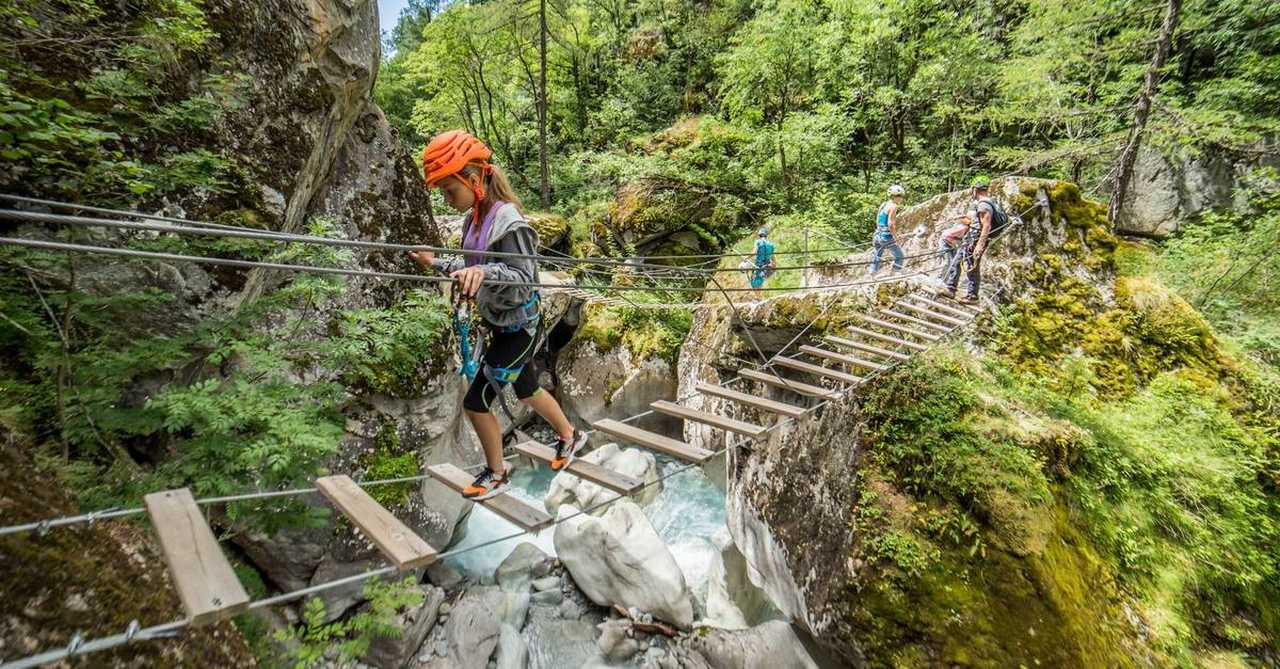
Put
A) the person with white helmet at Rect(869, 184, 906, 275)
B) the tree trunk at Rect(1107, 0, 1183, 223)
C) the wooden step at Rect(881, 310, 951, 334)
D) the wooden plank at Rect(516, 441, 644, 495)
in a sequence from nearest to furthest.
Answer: the wooden plank at Rect(516, 441, 644, 495) < the wooden step at Rect(881, 310, 951, 334) < the tree trunk at Rect(1107, 0, 1183, 223) < the person with white helmet at Rect(869, 184, 906, 275)

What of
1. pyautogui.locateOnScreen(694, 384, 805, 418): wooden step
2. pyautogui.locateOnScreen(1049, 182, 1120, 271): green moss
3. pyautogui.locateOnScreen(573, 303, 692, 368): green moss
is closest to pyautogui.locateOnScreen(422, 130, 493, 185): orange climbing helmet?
pyautogui.locateOnScreen(694, 384, 805, 418): wooden step

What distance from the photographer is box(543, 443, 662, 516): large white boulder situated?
26.7 feet

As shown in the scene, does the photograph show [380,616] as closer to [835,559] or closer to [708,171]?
[835,559]

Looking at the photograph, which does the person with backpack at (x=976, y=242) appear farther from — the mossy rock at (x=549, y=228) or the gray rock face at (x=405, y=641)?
the mossy rock at (x=549, y=228)

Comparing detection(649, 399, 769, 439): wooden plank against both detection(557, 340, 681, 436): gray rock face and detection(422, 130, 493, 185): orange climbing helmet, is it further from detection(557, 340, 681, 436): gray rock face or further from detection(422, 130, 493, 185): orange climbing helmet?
detection(557, 340, 681, 436): gray rock face

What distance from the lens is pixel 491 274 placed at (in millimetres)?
2172

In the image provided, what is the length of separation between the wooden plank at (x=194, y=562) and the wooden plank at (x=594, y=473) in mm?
1284

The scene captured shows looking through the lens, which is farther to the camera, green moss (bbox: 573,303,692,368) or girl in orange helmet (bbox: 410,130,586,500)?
green moss (bbox: 573,303,692,368)

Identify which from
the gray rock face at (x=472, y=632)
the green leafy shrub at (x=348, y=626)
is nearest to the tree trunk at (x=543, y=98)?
the gray rock face at (x=472, y=632)

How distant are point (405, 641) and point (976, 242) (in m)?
7.62

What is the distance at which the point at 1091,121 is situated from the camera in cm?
895

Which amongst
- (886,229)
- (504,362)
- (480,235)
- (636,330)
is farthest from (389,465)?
(886,229)

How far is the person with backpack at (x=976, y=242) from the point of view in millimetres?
5480

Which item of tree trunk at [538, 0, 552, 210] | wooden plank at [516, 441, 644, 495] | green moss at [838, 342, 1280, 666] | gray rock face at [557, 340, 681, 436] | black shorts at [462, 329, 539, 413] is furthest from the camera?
tree trunk at [538, 0, 552, 210]
